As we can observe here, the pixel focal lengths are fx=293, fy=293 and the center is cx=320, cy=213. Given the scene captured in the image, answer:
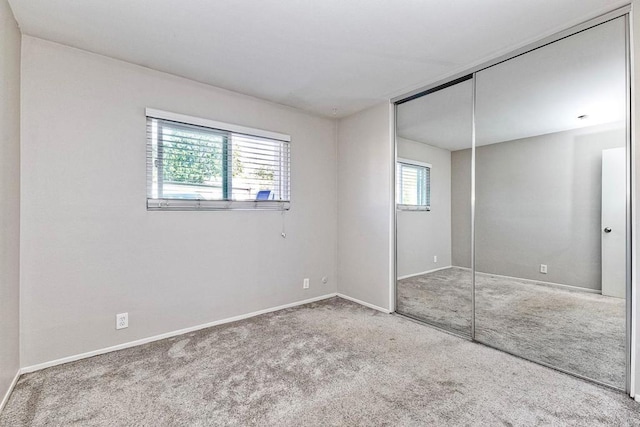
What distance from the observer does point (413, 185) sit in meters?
3.25

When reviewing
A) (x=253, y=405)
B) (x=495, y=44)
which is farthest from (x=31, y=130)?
(x=495, y=44)

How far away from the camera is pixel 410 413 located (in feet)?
5.58

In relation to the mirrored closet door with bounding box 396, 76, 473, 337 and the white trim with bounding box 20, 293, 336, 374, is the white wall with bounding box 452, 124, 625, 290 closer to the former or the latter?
the mirrored closet door with bounding box 396, 76, 473, 337

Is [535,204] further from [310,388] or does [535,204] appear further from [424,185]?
[310,388]

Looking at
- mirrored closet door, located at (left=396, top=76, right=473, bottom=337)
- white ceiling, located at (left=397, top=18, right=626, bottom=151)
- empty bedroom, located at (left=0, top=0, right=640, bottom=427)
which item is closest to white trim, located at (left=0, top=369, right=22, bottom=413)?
empty bedroom, located at (left=0, top=0, right=640, bottom=427)

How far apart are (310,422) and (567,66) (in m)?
2.92

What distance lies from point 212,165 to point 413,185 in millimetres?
2155

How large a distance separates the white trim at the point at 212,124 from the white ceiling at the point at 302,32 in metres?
0.38

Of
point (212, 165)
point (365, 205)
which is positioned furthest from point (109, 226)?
point (365, 205)

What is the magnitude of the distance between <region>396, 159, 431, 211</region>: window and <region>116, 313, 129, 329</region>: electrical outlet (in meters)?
2.88

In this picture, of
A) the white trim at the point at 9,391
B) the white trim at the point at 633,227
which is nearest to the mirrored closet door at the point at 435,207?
the white trim at the point at 633,227

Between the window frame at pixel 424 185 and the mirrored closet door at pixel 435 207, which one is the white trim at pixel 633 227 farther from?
the window frame at pixel 424 185

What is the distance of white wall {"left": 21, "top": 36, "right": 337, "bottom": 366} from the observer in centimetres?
217

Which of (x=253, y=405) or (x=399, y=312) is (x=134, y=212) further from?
(x=399, y=312)
